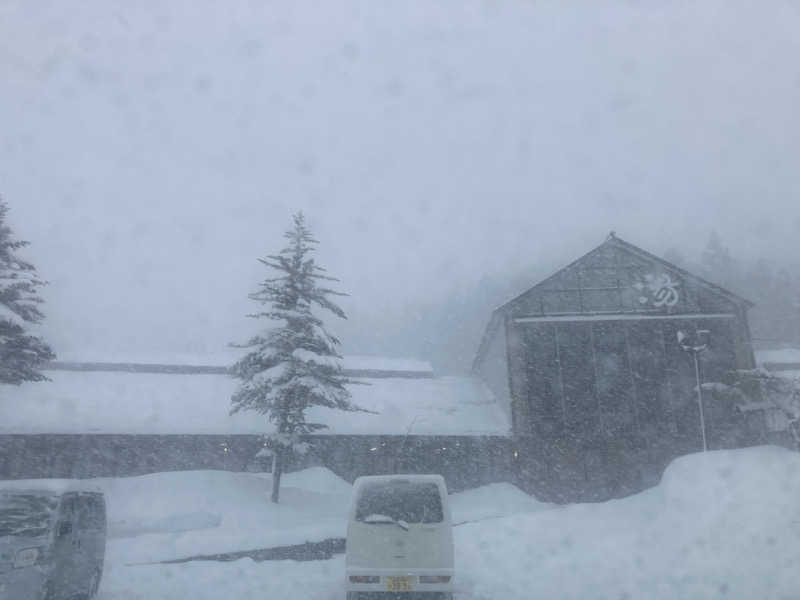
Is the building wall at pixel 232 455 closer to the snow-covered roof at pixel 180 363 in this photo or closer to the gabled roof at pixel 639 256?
the gabled roof at pixel 639 256

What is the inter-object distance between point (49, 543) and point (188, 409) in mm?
15901

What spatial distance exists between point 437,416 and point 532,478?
13.6 ft

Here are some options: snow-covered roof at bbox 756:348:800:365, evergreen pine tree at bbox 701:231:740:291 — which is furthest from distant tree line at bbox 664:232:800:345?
snow-covered roof at bbox 756:348:800:365

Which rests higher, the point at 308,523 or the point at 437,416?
the point at 437,416

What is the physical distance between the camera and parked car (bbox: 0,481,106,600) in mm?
6906

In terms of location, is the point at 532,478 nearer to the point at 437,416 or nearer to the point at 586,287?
the point at 437,416

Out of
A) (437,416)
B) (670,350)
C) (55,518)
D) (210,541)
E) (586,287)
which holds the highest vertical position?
(586,287)

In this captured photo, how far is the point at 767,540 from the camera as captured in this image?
9508 millimetres

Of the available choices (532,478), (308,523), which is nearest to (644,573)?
(308,523)

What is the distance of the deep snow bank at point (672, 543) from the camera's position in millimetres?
8742

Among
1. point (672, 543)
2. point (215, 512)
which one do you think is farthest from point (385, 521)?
point (215, 512)

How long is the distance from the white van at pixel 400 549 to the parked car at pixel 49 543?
3493 mm

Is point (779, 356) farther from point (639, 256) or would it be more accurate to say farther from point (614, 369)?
point (614, 369)

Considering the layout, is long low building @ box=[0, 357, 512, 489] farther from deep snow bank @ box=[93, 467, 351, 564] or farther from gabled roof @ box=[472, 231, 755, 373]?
gabled roof @ box=[472, 231, 755, 373]
